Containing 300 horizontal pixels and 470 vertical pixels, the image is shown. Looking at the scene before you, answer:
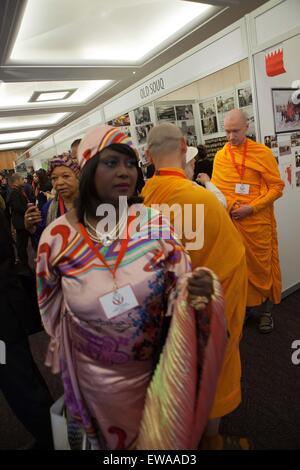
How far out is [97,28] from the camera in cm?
341

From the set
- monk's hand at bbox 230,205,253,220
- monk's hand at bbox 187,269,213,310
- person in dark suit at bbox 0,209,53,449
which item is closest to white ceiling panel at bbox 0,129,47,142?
monk's hand at bbox 230,205,253,220

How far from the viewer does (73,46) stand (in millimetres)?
3771

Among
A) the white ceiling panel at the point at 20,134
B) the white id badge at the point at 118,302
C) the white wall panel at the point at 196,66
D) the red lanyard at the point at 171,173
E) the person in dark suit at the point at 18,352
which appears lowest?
the person in dark suit at the point at 18,352

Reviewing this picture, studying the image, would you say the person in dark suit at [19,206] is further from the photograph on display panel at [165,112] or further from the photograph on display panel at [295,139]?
the photograph on display panel at [295,139]

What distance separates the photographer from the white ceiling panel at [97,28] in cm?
302

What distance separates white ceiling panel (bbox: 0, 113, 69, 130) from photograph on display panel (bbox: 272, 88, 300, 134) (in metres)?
5.90

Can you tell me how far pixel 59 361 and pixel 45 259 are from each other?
360 mm

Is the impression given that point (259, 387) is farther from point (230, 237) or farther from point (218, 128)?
point (218, 128)

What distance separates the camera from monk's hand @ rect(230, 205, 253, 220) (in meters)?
2.63

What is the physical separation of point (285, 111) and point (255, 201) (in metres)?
1.08

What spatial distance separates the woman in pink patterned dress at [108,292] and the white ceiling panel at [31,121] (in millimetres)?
7170

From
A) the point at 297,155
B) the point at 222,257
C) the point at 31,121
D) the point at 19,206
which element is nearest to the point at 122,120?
the point at 19,206

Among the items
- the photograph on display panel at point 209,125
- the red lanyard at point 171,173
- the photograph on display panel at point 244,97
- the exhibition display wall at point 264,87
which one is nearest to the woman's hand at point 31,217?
the red lanyard at point 171,173

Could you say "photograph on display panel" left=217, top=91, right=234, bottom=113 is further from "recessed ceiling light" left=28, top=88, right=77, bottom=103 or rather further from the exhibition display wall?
"recessed ceiling light" left=28, top=88, right=77, bottom=103
